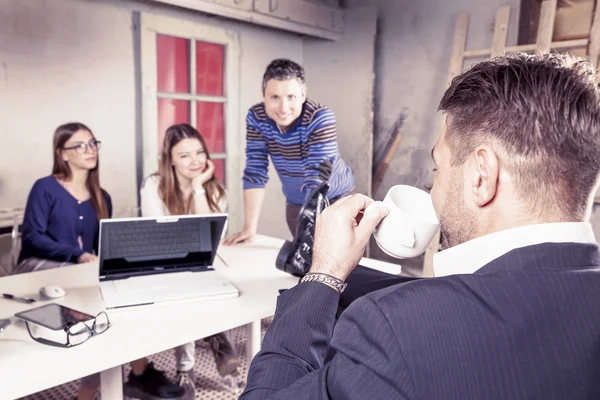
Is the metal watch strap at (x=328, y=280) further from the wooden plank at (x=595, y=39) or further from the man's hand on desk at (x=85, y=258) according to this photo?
the wooden plank at (x=595, y=39)

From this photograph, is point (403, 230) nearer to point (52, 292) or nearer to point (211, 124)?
point (52, 292)

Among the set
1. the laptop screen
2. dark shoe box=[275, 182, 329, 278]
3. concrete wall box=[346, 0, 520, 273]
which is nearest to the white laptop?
the laptop screen

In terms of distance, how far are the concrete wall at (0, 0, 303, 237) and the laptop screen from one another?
151 cm

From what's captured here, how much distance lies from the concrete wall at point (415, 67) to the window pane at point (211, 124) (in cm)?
126

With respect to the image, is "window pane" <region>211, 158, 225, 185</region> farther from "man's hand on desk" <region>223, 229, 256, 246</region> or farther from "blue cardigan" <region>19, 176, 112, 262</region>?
"man's hand on desk" <region>223, 229, 256, 246</region>

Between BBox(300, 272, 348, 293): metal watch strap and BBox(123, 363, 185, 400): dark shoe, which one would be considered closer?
BBox(300, 272, 348, 293): metal watch strap

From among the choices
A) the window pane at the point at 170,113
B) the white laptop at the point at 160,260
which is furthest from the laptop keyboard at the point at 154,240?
the window pane at the point at 170,113

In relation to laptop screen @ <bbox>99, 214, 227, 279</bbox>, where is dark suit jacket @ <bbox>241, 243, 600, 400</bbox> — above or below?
above

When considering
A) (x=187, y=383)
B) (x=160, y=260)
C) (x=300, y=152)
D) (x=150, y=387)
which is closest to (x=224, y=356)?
(x=187, y=383)

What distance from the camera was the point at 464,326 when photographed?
1.77 ft

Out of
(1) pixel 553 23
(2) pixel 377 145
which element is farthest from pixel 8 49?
(1) pixel 553 23

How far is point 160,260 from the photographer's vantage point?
1.64m

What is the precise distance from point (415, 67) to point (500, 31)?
65 centimetres

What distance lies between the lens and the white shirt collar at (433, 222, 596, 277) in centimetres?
66
